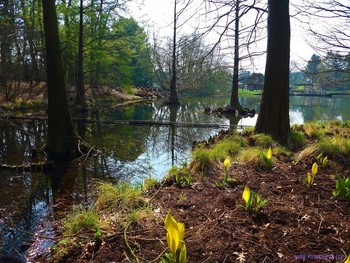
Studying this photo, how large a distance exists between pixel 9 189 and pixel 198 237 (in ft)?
12.1

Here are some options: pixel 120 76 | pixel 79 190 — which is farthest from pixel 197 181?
pixel 120 76

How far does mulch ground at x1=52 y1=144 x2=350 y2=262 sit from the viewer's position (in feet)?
7.05

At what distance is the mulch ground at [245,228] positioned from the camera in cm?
215

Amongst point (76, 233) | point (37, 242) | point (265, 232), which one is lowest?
point (37, 242)

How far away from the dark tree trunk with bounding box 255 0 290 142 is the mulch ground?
2608mm

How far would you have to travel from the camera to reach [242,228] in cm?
249

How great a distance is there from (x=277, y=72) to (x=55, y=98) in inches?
199

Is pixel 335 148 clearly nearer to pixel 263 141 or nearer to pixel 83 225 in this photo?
pixel 263 141

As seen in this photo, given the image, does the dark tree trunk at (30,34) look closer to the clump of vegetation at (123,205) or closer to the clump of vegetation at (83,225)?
the clump of vegetation at (123,205)

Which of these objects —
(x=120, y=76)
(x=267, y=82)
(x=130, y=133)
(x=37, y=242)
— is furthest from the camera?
(x=120, y=76)

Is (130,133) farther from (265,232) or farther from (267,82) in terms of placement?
(265,232)

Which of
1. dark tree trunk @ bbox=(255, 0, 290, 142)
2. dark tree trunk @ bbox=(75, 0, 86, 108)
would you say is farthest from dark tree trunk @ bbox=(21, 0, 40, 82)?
dark tree trunk @ bbox=(255, 0, 290, 142)

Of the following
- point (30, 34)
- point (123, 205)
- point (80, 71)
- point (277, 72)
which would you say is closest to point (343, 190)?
point (123, 205)

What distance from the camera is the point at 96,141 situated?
8.60 meters
